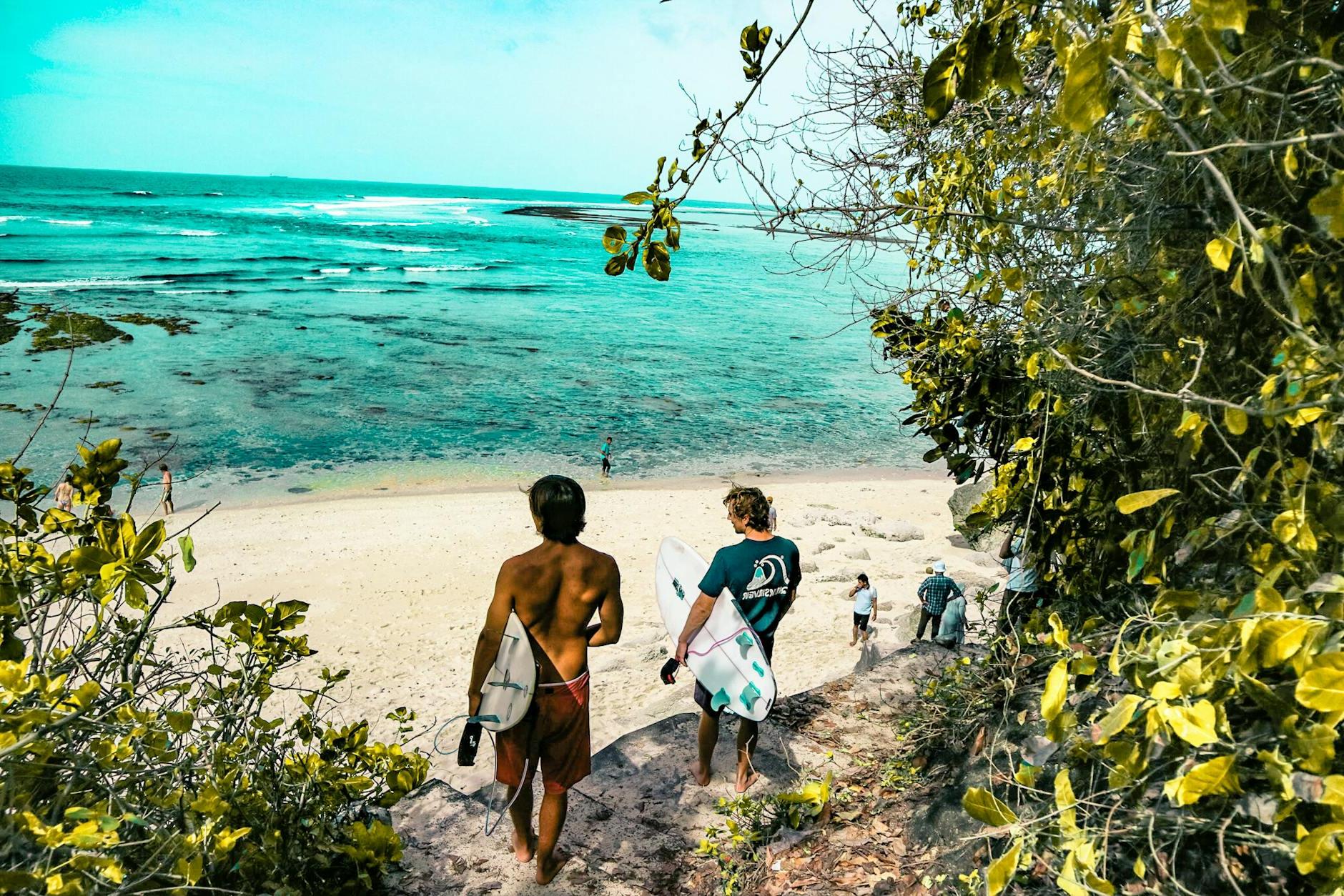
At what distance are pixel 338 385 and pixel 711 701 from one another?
24.8 metres

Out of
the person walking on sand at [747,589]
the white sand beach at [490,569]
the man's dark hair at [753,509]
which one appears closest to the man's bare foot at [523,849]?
the person walking on sand at [747,589]

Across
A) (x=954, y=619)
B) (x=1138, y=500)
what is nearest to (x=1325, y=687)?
(x=1138, y=500)

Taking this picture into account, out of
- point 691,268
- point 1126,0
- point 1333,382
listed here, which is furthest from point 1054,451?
point 691,268

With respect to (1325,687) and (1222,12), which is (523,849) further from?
(1222,12)

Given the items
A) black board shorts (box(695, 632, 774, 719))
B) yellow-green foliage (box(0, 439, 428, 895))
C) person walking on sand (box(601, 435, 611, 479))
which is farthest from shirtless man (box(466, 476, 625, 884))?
person walking on sand (box(601, 435, 611, 479))

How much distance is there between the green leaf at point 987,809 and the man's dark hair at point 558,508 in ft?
7.02

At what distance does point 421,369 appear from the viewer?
94.7 ft

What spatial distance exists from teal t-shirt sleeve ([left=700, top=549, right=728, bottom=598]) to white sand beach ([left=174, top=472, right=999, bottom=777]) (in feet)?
9.64

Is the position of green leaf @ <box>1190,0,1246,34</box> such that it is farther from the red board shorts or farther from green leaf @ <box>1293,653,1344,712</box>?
the red board shorts

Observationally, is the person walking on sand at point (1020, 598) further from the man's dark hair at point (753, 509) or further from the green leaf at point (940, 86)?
the green leaf at point (940, 86)

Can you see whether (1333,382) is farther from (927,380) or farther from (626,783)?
(626,783)

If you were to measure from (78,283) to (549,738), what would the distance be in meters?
45.9

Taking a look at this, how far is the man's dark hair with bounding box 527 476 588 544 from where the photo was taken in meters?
3.44

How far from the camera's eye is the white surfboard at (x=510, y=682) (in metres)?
3.34
